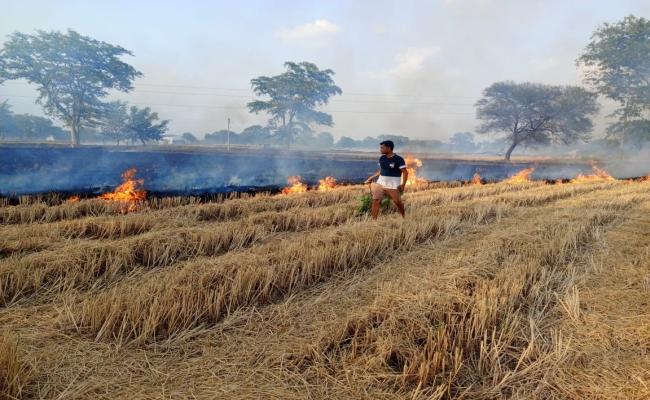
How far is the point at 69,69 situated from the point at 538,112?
147ft

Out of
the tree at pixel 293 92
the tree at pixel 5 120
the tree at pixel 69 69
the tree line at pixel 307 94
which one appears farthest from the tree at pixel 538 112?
the tree at pixel 5 120

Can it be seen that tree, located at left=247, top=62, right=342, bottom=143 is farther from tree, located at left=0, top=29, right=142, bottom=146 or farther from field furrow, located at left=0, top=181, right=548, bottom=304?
field furrow, located at left=0, top=181, right=548, bottom=304

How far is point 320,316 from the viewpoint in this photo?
3518 millimetres

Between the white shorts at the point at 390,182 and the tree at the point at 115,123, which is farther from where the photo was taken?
the tree at the point at 115,123

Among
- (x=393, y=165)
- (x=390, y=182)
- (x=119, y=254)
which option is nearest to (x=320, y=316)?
(x=119, y=254)

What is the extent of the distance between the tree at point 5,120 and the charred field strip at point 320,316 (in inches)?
2893

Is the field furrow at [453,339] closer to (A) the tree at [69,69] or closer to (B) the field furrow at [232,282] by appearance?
(B) the field furrow at [232,282]

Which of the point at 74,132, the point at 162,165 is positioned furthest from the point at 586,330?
the point at 74,132

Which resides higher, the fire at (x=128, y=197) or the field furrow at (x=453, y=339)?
the fire at (x=128, y=197)

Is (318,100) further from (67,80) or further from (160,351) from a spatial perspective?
(160,351)

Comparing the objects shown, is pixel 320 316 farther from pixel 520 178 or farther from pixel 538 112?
pixel 538 112

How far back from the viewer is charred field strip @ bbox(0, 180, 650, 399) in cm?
251

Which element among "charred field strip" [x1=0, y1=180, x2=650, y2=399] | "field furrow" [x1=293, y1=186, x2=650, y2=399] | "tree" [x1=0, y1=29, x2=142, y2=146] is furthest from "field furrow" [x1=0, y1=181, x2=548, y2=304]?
"tree" [x1=0, y1=29, x2=142, y2=146]

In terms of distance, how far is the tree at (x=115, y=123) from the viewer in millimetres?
39406
